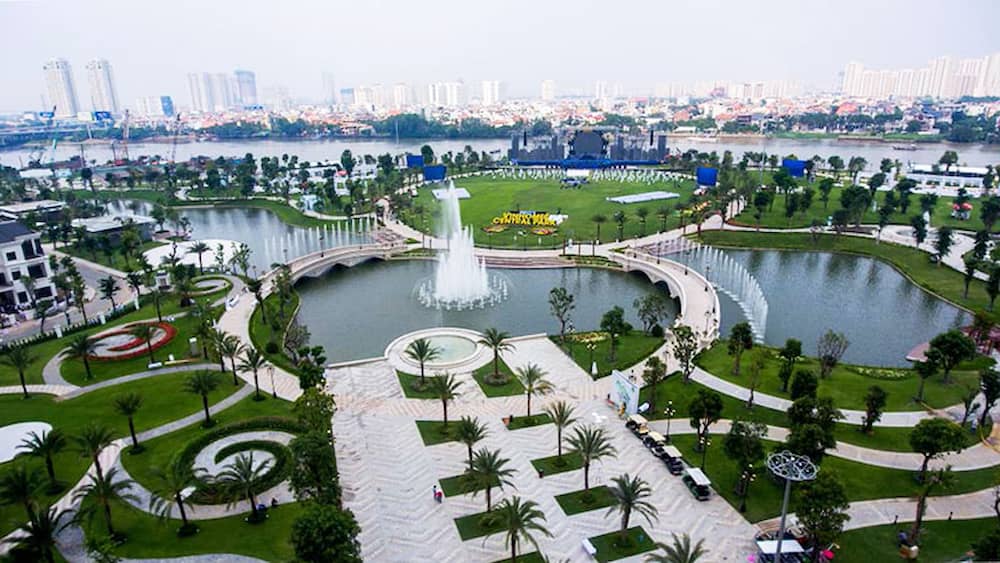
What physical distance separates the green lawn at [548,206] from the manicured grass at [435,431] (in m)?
44.4

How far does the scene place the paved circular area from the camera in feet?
114

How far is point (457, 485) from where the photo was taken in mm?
32219

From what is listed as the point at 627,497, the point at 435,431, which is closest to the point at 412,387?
the point at 435,431

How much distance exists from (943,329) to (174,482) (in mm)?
61444

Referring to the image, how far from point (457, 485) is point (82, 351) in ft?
103

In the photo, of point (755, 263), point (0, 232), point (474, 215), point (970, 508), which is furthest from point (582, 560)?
point (474, 215)

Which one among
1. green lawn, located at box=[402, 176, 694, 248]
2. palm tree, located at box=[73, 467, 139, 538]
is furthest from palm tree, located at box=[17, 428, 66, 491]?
green lawn, located at box=[402, 176, 694, 248]

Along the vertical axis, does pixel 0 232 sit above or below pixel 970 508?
above

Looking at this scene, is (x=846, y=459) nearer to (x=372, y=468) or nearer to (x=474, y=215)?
(x=372, y=468)

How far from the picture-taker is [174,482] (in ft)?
89.4

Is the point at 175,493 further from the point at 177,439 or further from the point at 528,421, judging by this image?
the point at 528,421

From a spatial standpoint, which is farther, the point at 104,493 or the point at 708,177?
the point at 708,177

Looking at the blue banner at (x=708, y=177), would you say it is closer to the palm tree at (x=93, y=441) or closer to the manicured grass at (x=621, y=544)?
the manicured grass at (x=621, y=544)

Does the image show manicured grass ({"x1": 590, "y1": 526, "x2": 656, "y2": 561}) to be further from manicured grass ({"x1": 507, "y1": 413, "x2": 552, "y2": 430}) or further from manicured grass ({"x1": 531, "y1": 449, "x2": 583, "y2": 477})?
manicured grass ({"x1": 507, "y1": 413, "x2": 552, "y2": 430})
